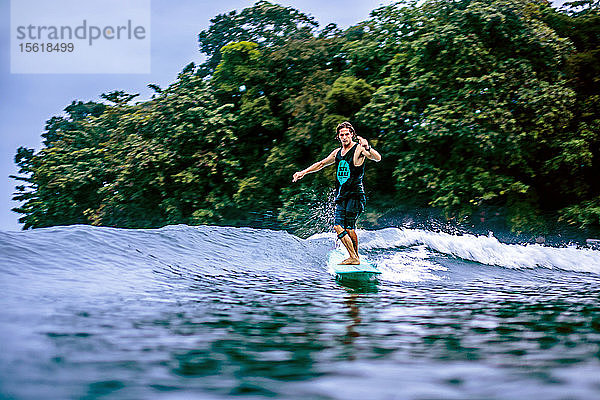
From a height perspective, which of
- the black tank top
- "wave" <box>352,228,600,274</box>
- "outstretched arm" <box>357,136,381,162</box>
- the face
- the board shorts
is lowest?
"wave" <box>352,228,600,274</box>

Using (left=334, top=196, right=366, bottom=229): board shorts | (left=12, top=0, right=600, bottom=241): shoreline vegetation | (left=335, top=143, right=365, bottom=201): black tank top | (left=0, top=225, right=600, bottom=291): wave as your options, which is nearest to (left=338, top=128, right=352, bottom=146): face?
(left=335, top=143, right=365, bottom=201): black tank top

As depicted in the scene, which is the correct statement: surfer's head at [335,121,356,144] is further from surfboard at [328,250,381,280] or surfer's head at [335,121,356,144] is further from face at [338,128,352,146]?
surfboard at [328,250,381,280]


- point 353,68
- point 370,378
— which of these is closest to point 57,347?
point 370,378

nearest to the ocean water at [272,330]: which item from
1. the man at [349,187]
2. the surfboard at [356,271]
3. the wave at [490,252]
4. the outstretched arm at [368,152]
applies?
the surfboard at [356,271]

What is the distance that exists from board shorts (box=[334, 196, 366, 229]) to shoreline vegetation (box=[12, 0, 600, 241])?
30.3 feet

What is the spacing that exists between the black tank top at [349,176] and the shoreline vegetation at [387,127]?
30.2 feet

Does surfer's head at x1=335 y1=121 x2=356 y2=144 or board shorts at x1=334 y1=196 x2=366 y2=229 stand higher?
surfer's head at x1=335 y1=121 x2=356 y2=144

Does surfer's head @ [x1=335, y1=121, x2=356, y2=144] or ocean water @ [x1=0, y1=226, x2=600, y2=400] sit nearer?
ocean water @ [x1=0, y1=226, x2=600, y2=400]

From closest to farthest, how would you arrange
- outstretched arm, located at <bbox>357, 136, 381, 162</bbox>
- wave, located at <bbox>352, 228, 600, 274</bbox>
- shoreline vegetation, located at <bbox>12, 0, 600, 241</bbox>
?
outstretched arm, located at <bbox>357, 136, 381, 162</bbox> → wave, located at <bbox>352, 228, 600, 274</bbox> → shoreline vegetation, located at <bbox>12, 0, 600, 241</bbox>

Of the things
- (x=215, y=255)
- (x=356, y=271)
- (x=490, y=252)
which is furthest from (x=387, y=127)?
(x=356, y=271)

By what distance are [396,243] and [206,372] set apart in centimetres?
839

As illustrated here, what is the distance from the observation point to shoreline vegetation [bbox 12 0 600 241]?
626 inches

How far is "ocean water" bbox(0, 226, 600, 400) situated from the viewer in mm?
2109

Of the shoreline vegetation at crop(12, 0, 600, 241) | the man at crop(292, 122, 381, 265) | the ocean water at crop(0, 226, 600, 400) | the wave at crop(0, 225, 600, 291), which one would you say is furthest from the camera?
the shoreline vegetation at crop(12, 0, 600, 241)
